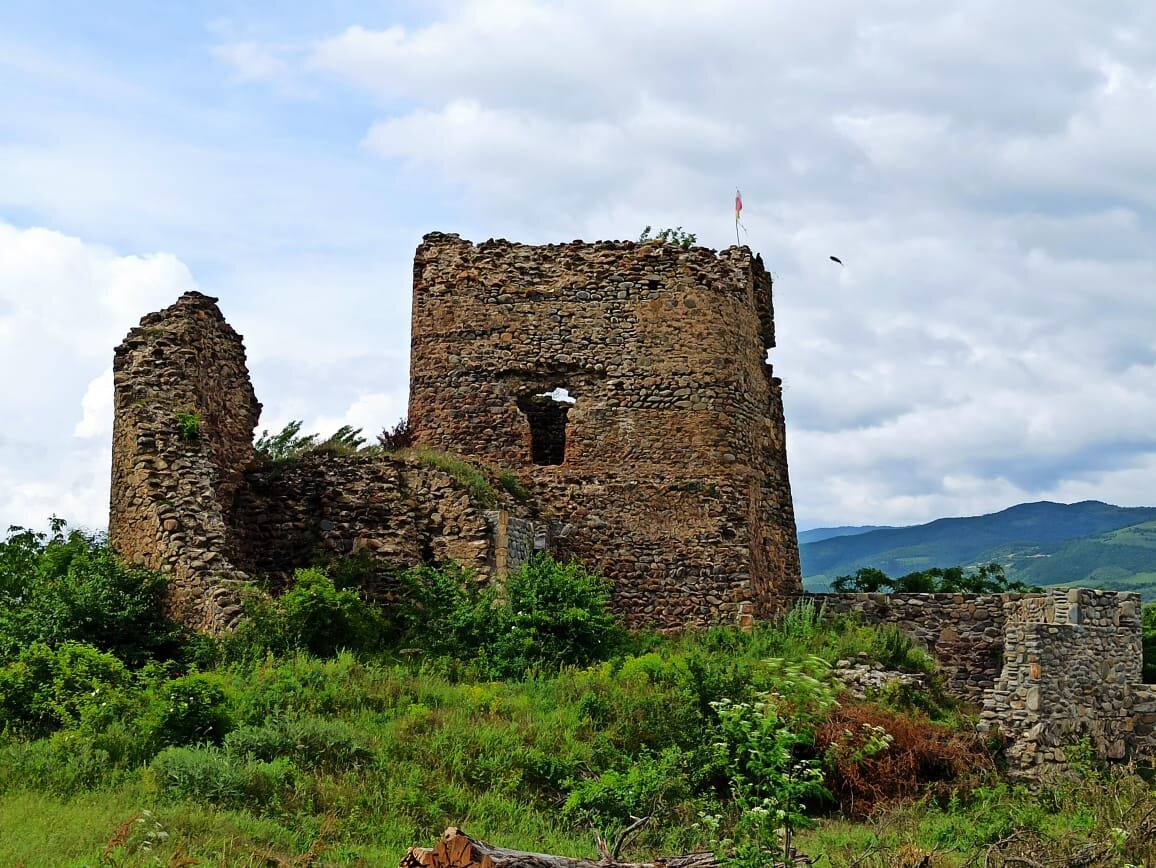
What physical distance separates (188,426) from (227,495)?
154 cm

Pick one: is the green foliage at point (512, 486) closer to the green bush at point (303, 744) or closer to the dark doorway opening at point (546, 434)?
the dark doorway opening at point (546, 434)

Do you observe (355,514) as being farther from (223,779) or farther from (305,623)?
(223,779)

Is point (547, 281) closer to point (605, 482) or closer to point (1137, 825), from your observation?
point (605, 482)

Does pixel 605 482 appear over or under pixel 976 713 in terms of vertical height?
over

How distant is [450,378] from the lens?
19.9m

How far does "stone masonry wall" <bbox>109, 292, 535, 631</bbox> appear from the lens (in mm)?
15461

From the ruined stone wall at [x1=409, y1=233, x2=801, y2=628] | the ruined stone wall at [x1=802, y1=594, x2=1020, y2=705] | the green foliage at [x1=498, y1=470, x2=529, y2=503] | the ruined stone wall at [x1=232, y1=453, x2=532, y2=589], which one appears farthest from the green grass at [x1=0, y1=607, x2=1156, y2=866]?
the ruined stone wall at [x1=802, y1=594, x2=1020, y2=705]

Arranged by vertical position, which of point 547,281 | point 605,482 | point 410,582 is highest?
point 547,281

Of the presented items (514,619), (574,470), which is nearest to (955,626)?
(574,470)

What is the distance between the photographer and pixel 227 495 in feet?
56.7

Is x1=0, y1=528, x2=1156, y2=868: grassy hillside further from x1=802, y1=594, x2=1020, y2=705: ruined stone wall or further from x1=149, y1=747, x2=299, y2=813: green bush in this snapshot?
x1=802, y1=594, x2=1020, y2=705: ruined stone wall

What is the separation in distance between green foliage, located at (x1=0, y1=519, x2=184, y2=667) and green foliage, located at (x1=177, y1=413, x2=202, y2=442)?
1.67 m

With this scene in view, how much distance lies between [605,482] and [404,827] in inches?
371

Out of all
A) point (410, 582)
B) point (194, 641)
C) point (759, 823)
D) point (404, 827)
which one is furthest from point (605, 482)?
point (759, 823)
